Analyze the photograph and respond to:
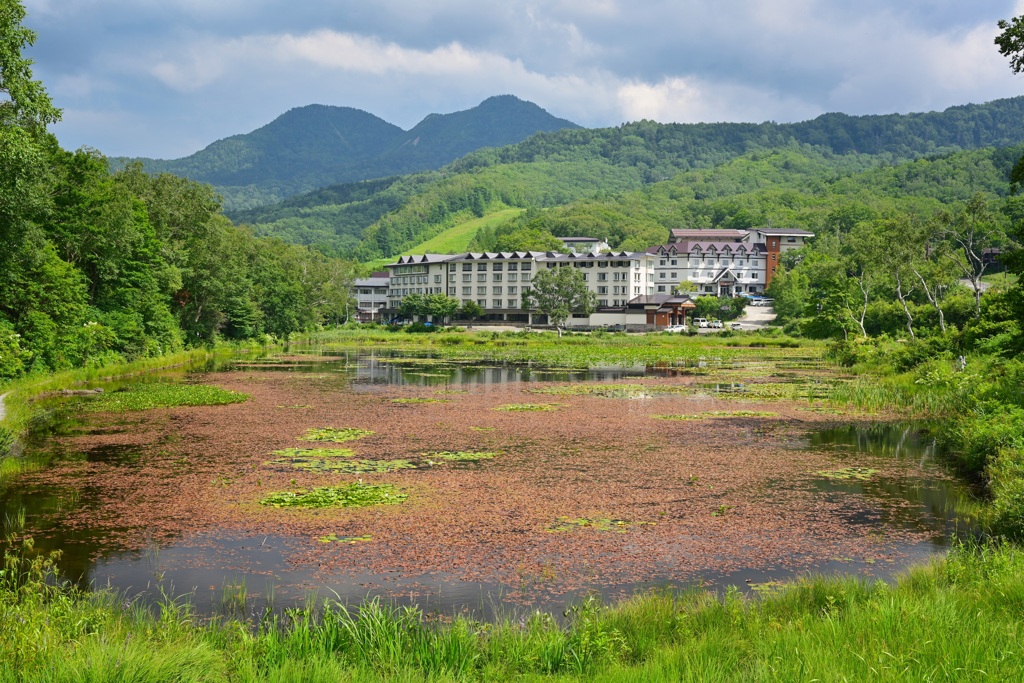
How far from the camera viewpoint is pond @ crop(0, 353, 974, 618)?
32.5ft

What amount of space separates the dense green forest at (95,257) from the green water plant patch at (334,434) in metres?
9.34

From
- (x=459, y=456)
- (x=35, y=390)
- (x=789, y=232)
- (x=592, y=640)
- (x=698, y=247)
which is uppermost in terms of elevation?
(x=789, y=232)

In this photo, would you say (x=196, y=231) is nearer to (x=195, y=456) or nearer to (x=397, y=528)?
(x=195, y=456)

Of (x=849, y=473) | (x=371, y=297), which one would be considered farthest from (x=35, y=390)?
(x=371, y=297)

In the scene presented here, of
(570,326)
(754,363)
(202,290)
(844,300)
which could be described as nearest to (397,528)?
(754,363)

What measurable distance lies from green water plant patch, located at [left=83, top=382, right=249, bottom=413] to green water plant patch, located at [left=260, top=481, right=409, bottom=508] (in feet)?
42.9

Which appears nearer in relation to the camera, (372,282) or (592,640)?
(592,640)

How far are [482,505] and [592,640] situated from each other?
643cm

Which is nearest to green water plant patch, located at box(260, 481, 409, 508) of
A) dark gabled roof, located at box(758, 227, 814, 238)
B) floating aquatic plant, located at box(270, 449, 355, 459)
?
floating aquatic plant, located at box(270, 449, 355, 459)

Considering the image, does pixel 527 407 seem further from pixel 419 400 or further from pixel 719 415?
pixel 719 415

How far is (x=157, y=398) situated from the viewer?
26.5 meters

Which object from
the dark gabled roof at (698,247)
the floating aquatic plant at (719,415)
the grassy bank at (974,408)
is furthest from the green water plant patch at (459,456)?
the dark gabled roof at (698,247)

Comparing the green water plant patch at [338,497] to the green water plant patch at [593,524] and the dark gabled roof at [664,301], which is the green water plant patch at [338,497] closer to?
the green water plant patch at [593,524]

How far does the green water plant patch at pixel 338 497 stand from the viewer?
13289mm
